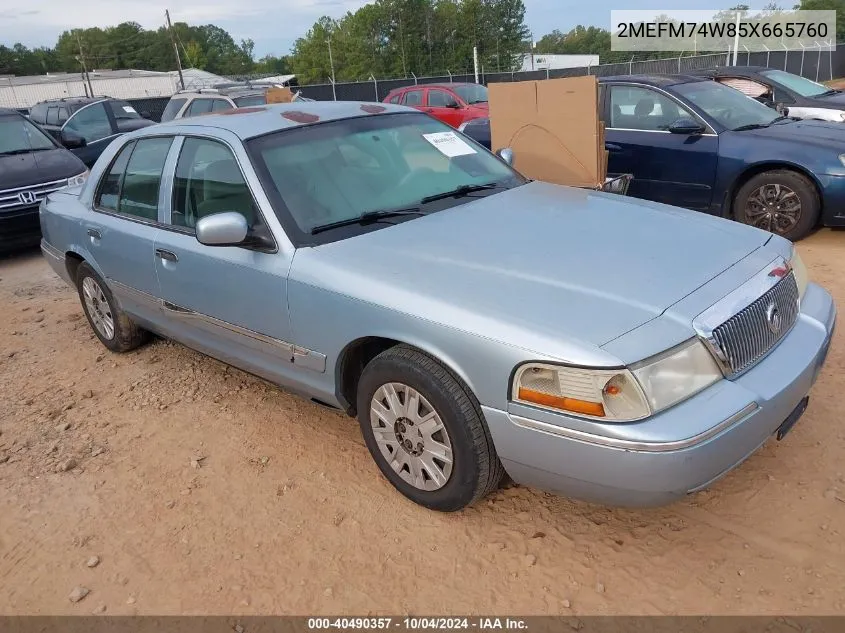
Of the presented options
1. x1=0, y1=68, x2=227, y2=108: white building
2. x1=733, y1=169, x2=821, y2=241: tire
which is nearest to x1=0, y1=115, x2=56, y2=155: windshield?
x1=733, y1=169, x2=821, y2=241: tire

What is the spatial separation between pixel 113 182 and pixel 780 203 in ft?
18.2

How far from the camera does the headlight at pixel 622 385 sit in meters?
2.22

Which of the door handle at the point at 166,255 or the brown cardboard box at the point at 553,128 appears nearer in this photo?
the door handle at the point at 166,255

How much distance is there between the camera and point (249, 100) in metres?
13.4

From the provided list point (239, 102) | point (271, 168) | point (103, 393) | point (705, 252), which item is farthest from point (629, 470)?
point (239, 102)

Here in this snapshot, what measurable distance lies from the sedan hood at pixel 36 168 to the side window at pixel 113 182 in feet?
14.2

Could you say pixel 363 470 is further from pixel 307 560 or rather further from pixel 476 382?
pixel 476 382

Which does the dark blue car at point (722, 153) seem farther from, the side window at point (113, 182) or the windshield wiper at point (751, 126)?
the side window at point (113, 182)

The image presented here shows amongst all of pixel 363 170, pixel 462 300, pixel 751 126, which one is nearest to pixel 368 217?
pixel 363 170

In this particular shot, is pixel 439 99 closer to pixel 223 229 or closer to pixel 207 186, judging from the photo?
pixel 207 186

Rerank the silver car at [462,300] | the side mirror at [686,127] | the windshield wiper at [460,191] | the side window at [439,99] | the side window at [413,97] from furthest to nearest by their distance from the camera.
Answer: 1. the side window at [413,97]
2. the side window at [439,99]
3. the side mirror at [686,127]
4. the windshield wiper at [460,191]
5. the silver car at [462,300]

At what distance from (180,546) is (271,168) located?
5.87 ft

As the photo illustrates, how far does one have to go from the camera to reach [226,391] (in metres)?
4.23

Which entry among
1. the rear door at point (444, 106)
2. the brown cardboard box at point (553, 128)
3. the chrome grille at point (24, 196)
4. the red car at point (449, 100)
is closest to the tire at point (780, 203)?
the brown cardboard box at point (553, 128)
